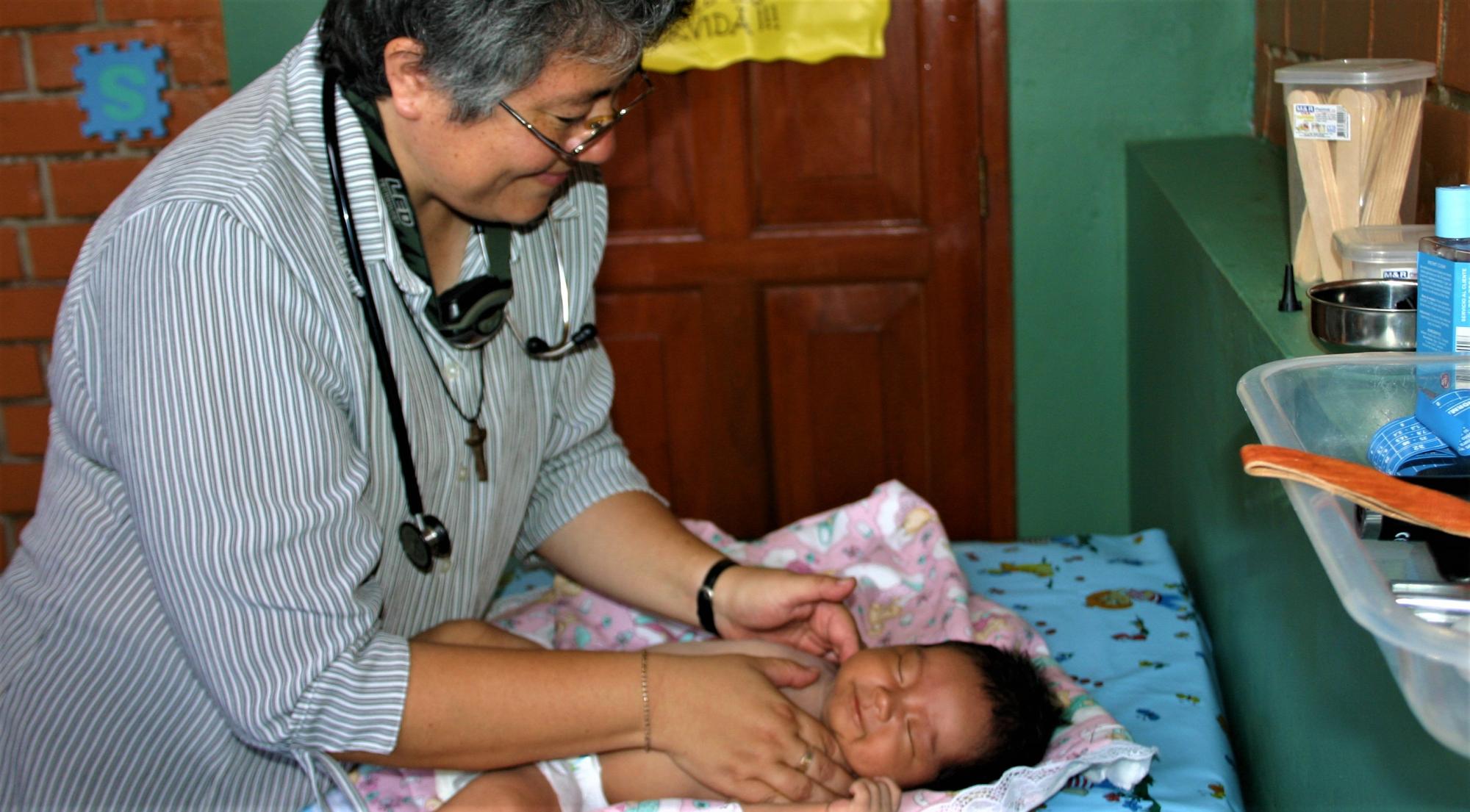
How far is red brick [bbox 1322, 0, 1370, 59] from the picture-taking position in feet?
5.70

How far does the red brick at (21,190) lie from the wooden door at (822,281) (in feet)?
3.95

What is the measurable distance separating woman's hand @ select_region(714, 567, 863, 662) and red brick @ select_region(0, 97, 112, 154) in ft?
6.02

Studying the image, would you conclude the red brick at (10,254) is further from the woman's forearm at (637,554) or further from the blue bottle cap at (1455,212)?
the blue bottle cap at (1455,212)

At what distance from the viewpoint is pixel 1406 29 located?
154 cm

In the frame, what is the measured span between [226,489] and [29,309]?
6.33ft

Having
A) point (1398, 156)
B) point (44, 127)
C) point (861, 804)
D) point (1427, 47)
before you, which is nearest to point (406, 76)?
point (861, 804)

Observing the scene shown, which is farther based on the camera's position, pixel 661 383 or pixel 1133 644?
pixel 661 383

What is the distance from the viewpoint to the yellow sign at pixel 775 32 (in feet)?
8.75

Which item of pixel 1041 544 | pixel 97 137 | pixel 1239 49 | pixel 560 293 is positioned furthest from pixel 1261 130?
pixel 97 137

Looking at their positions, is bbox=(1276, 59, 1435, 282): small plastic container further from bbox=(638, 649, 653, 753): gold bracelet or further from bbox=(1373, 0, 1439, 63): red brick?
bbox=(638, 649, 653, 753): gold bracelet

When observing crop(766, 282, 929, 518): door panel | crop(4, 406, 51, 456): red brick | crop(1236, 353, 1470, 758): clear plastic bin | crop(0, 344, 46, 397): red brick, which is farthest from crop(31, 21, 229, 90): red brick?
crop(1236, 353, 1470, 758): clear plastic bin

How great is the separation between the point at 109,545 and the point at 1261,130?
2134 mm

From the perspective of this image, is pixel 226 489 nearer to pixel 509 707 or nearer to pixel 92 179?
pixel 509 707

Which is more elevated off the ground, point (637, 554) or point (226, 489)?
point (226, 489)
